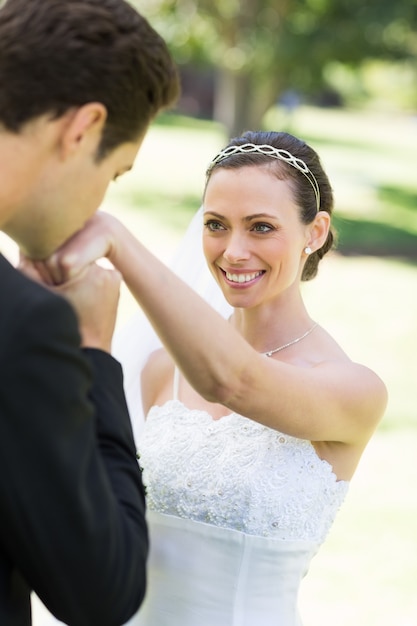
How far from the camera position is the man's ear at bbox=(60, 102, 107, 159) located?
189cm

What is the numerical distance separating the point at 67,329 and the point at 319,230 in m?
1.86

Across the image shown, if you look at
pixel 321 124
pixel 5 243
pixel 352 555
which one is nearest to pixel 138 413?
pixel 352 555

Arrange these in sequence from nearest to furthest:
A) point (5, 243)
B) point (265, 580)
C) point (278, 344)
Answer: point (265, 580) < point (278, 344) < point (5, 243)

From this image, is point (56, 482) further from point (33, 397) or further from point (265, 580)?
point (265, 580)

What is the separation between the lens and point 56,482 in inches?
68.4

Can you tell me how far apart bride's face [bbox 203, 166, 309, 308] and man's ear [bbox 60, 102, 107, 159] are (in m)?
1.31

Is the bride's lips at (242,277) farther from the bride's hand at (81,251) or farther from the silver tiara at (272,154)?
the bride's hand at (81,251)

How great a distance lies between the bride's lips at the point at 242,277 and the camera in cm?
325

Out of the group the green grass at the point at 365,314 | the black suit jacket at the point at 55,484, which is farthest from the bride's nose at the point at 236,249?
the green grass at the point at 365,314

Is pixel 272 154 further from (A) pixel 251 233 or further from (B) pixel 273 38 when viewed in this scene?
(B) pixel 273 38

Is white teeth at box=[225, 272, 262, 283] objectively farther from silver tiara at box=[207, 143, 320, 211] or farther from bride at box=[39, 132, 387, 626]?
silver tiara at box=[207, 143, 320, 211]

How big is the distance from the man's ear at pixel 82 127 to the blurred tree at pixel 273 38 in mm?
16293

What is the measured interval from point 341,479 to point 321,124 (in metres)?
52.6

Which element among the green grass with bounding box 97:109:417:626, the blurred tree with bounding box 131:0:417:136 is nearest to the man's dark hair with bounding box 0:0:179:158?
the green grass with bounding box 97:109:417:626
